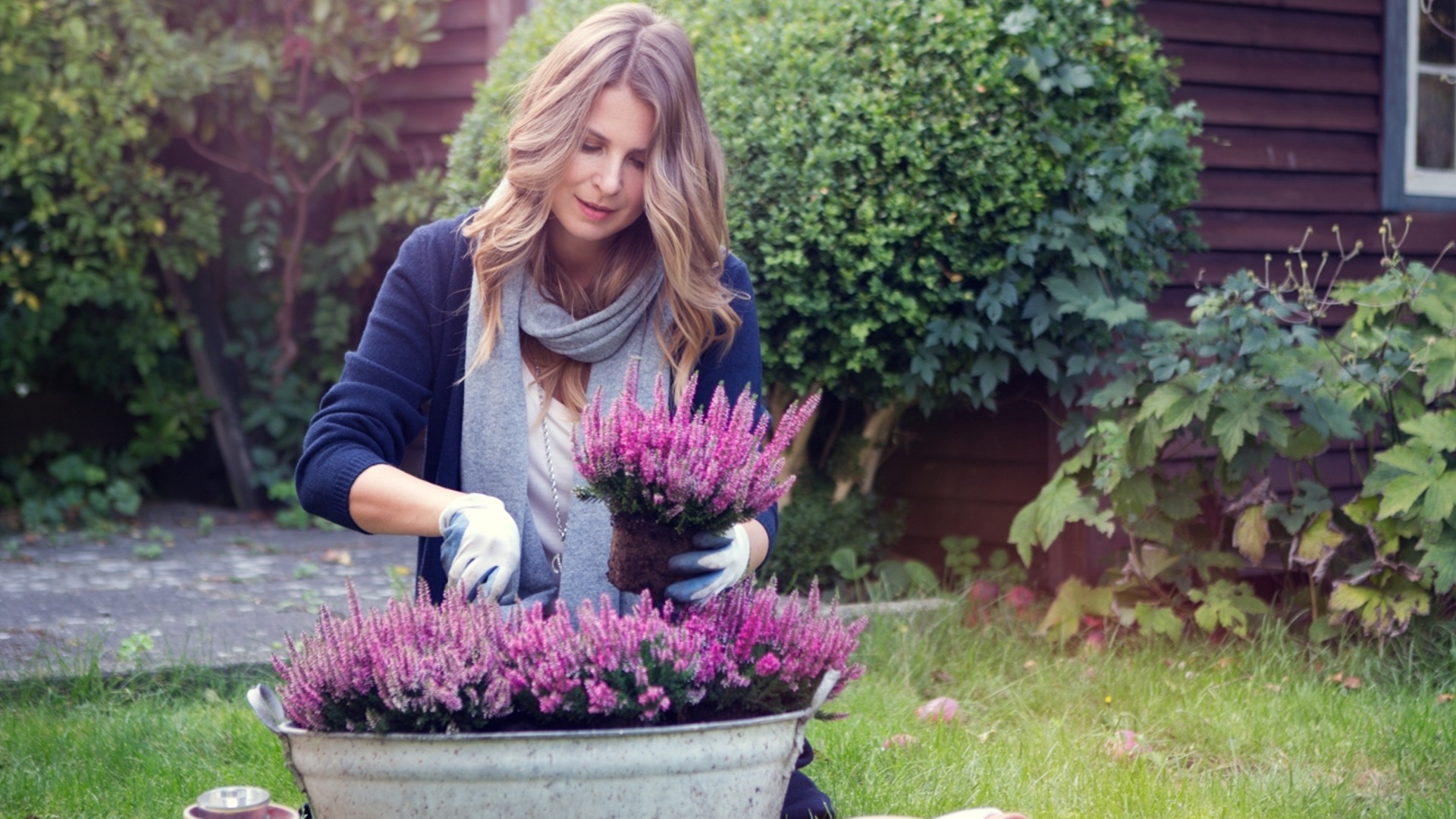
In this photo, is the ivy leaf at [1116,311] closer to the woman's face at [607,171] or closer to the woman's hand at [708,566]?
the woman's face at [607,171]

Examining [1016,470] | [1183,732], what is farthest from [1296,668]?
[1016,470]

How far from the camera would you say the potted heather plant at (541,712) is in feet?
4.78

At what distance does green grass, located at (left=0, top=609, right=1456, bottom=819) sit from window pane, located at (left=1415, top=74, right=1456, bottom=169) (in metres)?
2.89

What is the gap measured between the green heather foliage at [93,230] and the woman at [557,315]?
394cm

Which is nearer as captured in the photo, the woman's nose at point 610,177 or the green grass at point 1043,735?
the woman's nose at point 610,177

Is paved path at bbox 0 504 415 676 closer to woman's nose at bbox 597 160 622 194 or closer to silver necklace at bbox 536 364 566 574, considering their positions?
silver necklace at bbox 536 364 566 574

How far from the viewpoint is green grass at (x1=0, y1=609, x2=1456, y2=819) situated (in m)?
2.48

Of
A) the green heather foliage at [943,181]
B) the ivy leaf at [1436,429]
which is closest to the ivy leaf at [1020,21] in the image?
the green heather foliage at [943,181]

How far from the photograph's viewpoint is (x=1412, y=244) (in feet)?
17.4

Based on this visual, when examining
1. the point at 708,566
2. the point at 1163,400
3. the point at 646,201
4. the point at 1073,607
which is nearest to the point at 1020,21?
the point at 1163,400

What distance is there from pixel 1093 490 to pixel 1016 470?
64cm

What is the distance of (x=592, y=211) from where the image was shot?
2.15 metres

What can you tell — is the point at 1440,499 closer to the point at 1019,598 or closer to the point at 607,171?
the point at 1019,598

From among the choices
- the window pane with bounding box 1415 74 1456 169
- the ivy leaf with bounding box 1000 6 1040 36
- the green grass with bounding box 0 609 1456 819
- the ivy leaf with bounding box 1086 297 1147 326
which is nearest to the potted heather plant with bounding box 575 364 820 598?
the green grass with bounding box 0 609 1456 819
